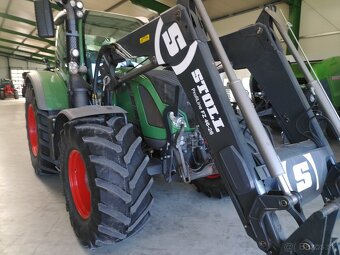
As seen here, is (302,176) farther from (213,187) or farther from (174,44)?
(213,187)

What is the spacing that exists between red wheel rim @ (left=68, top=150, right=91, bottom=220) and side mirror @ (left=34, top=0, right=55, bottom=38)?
3.14 feet

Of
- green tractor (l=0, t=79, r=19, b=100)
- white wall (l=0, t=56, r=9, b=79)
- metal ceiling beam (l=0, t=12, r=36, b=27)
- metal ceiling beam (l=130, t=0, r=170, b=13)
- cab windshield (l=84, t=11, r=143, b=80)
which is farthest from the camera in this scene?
white wall (l=0, t=56, r=9, b=79)

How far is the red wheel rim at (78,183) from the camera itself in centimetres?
218

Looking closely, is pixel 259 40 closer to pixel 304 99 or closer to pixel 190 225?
pixel 304 99

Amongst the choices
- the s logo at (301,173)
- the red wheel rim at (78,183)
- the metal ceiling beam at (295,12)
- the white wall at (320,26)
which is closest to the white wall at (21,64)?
the metal ceiling beam at (295,12)

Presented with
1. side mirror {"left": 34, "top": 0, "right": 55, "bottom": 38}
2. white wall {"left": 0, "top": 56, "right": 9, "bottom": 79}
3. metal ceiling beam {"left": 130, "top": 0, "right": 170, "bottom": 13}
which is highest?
white wall {"left": 0, "top": 56, "right": 9, "bottom": 79}

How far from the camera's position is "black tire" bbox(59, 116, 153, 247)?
1.80 metres

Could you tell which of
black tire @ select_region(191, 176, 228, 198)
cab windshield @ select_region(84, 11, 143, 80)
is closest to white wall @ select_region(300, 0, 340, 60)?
cab windshield @ select_region(84, 11, 143, 80)

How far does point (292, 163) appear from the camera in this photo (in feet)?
4.99

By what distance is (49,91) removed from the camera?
10.1 ft

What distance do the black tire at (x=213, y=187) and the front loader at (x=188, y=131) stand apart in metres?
0.58

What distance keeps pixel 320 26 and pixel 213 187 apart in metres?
8.01

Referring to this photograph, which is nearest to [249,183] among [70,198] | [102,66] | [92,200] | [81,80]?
[92,200]

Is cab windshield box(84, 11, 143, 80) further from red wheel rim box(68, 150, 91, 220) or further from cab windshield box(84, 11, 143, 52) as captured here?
red wheel rim box(68, 150, 91, 220)
